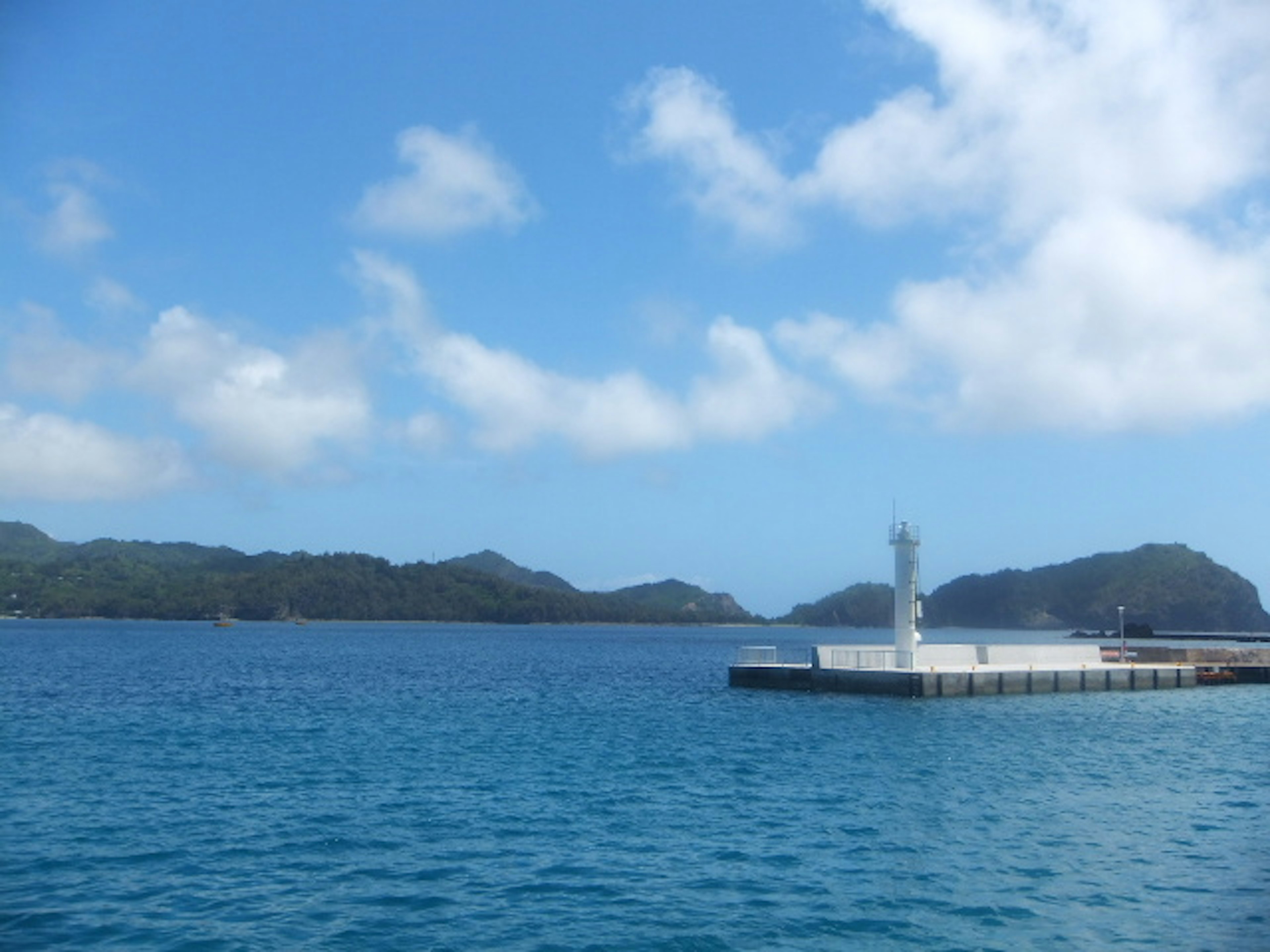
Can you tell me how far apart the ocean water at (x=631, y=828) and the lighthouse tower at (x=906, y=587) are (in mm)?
7817

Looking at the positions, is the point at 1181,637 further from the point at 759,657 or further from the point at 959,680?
the point at 959,680

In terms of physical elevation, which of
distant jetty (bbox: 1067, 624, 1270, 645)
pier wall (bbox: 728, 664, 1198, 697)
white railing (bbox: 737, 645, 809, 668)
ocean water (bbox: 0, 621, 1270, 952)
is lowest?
ocean water (bbox: 0, 621, 1270, 952)

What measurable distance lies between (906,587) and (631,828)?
35405 mm

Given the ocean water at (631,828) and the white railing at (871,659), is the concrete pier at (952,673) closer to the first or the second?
the white railing at (871,659)

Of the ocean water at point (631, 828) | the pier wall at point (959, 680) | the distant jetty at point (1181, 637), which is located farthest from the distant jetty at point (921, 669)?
the distant jetty at point (1181, 637)

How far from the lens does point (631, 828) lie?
23.5 m

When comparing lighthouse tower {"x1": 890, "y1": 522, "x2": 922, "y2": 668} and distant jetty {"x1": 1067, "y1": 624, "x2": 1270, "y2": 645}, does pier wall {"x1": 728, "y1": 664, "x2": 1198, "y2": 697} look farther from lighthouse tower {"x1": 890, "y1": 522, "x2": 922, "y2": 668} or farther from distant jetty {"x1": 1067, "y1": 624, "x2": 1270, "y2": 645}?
distant jetty {"x1": 1067, "y1": 624, "x2": 1270, "y2": 645}

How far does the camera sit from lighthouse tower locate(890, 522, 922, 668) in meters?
56.1

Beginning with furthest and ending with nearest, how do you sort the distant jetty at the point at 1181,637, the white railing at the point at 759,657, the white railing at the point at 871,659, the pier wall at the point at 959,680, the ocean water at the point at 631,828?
the distant jetty at the point at 1181,637 → the white railing at the point at 759,657 → the white railing at the point at 871,659 → the pier wall at the point at 959,680 → the ocean water at the point at 631,828

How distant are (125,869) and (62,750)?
16.2 meters

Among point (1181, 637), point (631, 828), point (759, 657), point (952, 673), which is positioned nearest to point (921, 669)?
point (952, 673)

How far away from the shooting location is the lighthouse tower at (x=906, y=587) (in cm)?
5612

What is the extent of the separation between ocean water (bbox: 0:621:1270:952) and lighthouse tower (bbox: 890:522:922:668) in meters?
7.82

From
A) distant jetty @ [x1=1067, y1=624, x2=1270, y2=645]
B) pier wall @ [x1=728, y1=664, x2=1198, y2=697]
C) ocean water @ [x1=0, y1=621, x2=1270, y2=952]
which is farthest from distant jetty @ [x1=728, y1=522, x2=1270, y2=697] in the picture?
distant jetty @ [x1=1067, y1=624, x2=1270, y2=645]
